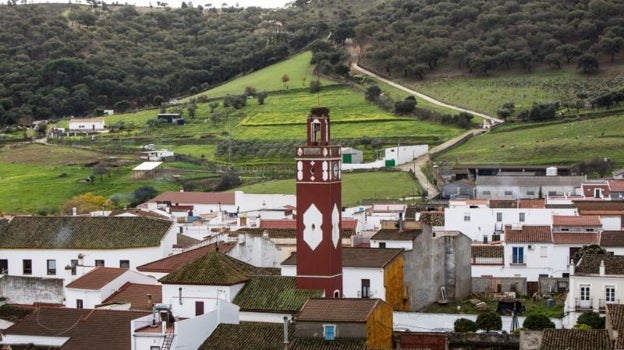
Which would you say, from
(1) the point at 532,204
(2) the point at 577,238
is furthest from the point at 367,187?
(2) the point at 577,238

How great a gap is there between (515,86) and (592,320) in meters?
90.0

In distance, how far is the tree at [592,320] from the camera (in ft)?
148

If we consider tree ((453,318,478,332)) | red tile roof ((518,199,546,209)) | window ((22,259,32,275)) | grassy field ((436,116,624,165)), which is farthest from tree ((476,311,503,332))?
grassy field ((436,116,624,165))

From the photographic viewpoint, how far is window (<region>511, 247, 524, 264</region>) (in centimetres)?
5953

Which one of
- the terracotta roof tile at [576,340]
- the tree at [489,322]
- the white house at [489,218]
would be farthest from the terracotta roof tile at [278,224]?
the terracotta roof tile at [576,340]

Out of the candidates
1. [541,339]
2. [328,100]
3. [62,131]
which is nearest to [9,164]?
[62,131]

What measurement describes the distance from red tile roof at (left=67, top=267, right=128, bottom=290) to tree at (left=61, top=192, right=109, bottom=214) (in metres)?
35.1

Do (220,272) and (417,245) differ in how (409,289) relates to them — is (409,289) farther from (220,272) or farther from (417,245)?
(220,272)

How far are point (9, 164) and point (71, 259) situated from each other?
64.5 meters

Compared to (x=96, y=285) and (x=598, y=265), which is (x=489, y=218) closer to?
(x=598, y=265)

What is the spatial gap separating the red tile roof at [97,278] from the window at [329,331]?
1294 cm

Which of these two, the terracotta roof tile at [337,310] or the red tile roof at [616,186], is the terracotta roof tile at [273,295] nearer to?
the terracotta roof tile at [337,310]

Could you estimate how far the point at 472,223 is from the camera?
6844cm

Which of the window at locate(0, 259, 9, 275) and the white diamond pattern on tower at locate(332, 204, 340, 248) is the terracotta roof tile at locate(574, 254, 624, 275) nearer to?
the white diamond pattern on tower at locate(332, 204, 340, 248)
